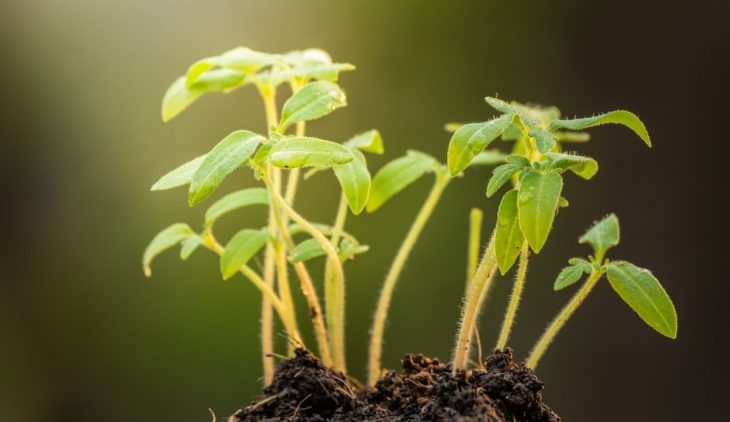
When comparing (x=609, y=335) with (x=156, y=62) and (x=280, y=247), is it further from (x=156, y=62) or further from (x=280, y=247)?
(x=156, y=62)

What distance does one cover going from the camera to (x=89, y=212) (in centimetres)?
158

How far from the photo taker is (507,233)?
731mm

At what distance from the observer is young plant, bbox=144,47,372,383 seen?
28.3 inches

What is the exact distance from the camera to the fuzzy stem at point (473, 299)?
0.81m

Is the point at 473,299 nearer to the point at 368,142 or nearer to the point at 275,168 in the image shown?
the point at 368,142

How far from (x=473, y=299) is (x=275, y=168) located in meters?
0.34

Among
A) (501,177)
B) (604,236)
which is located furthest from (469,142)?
(604,236)

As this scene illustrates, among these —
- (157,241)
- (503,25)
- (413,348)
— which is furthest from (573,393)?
(157,241)

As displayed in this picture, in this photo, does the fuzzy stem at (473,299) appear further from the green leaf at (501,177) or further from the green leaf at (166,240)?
the green leaf at (166,240)

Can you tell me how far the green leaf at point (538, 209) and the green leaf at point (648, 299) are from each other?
159mm

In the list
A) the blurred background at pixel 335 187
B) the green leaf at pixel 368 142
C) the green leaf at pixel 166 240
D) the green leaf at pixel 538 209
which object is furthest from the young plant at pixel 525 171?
the blurred background at pixel 335 187

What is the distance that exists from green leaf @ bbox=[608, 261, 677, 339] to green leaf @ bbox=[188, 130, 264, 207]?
1.34ft

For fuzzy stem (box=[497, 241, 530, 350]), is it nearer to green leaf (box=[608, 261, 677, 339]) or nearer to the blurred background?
green leaf (box=[608, 261, 677, 339])

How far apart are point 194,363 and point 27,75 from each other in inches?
27.8
